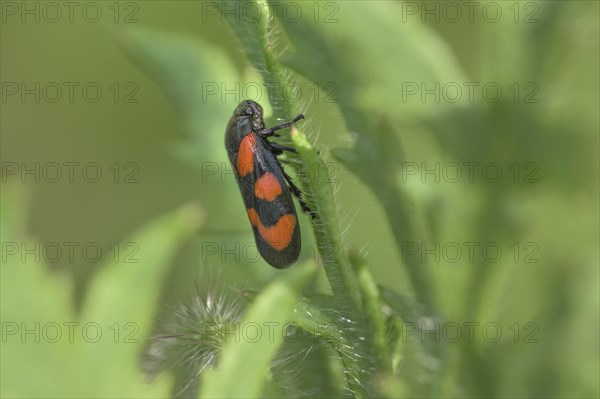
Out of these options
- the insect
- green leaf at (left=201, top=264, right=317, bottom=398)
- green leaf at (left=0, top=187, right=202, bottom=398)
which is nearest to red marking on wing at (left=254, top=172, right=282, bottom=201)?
the insect

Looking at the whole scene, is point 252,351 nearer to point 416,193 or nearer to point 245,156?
point 416,193

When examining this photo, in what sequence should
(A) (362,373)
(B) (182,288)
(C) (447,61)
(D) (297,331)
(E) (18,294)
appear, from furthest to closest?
(B) (182,288) → (C) (447,61) → (E) (18,294) → (D) (297,331) → (A) (362,373)

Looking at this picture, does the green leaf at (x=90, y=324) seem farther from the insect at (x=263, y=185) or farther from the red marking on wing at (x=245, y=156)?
the red marking on wing at (x=245, y=156)

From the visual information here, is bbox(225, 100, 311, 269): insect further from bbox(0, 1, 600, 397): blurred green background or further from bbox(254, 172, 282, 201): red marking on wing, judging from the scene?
bbox(0, 1, 600, 397): blurred green background

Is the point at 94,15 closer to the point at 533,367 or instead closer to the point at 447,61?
the point at 447,61

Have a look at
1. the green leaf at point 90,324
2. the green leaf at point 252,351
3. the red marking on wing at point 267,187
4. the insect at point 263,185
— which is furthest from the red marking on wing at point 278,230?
the green leaf at point 252,351

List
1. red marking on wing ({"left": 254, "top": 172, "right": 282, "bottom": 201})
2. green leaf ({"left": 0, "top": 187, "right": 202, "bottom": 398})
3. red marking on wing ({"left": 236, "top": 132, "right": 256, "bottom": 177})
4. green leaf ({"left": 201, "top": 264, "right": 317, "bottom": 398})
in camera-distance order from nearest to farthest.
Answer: green leaf ({"left": 201, "top": 264, "right": 317, "bottom": 398})
green leaf ({"left": 0, "top": 187, "right": 202, "bottom": 398})
red marking on wing ({"left": 254, "top": 172, "right": 282, "bottom": 201})
red marking on wing ({"left": 236, "top": 132, "right": 256, "bottom": 177})

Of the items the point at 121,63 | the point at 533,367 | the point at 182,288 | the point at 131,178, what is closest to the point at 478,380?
the point at 533,367
